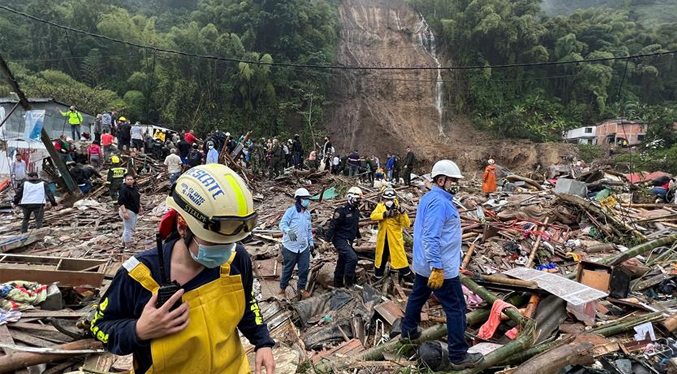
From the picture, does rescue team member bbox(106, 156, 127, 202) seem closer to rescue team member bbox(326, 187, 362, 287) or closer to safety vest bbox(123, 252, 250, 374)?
rescue team member bbox(326, 187, 362, 287)

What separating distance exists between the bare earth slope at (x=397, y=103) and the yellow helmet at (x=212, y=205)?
2820 centimetres

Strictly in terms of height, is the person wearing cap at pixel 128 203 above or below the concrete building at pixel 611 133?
above

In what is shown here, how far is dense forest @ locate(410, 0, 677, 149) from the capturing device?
3391 cm

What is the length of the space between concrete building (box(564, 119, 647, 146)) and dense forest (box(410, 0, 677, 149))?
5.78 ft

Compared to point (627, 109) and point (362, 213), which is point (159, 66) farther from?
point (627, 109)

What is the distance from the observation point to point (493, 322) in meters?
4.43

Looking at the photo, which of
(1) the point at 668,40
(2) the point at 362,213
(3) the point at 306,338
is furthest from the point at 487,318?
(1) the point at 668,40

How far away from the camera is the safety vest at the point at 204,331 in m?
1.53

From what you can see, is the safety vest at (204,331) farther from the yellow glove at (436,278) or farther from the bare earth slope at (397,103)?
the bare earth slope at (397,103)

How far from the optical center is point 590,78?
34375 mm

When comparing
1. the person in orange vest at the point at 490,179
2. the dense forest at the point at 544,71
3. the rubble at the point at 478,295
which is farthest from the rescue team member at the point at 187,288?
the dense forest at the point at 544,71

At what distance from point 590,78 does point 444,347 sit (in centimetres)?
3876

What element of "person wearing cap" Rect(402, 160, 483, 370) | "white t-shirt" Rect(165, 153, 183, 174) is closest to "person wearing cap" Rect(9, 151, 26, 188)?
"white t-shirt" Rect(165, 153, 183, 174)

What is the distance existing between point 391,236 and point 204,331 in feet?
16.5
